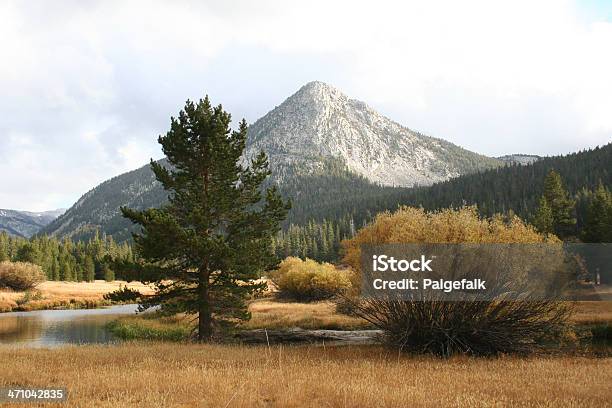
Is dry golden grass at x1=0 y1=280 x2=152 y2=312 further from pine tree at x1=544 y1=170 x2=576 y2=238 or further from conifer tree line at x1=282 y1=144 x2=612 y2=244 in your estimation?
conifer tree line at x1=282 y1=144 x2=612 y2=244

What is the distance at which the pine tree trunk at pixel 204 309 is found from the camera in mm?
25938

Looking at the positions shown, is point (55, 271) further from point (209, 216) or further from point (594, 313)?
point (594, 313)

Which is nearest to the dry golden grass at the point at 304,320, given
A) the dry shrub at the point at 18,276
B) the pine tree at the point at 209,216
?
the pine tree at the point at 209,216

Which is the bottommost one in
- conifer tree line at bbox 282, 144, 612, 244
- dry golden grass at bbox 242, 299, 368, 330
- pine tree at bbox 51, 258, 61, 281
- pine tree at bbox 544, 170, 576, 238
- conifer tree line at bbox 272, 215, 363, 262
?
dry golden grass at bbox 242, 299, 368, 330

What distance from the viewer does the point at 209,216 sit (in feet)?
86.2

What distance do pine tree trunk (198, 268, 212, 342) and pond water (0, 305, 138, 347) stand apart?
33.9 ft

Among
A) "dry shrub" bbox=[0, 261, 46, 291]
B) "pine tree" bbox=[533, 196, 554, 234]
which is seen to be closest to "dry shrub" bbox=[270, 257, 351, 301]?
"pine tree" bbox=[533, 196, 554, 234]

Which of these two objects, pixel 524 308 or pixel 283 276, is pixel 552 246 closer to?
pixel 524 308

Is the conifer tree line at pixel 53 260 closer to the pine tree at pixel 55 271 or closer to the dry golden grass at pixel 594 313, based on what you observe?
the pine tree at pixel 55 271

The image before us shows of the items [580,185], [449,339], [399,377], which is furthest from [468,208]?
[580,185]

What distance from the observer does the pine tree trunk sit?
25.9 metres

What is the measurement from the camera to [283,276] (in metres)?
66.5

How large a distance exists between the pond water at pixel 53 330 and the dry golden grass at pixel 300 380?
17.4 metres

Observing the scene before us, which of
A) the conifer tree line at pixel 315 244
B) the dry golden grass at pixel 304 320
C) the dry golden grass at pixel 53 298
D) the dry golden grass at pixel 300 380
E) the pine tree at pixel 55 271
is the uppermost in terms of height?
the conifer tree line at pixel 315 244
